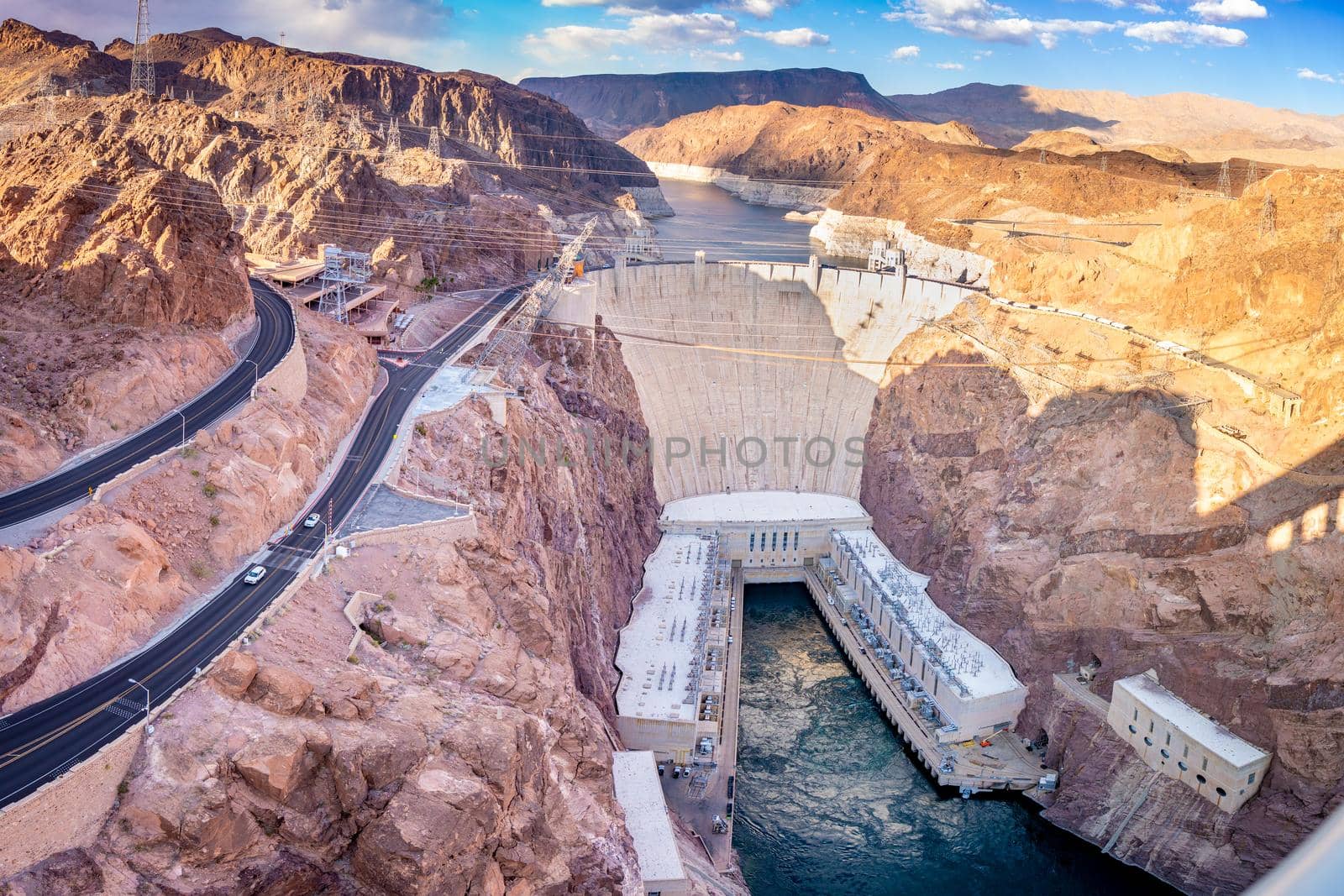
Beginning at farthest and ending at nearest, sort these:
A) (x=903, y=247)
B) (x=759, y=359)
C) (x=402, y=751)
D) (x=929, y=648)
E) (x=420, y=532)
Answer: (x=903, y=247) → (x=759, y=359) → (x=929, y=648) → (x=420, y=532) → (x=402, y=751)

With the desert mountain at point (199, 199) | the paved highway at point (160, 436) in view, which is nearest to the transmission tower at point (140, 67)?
the desert mountain at point (199, 199)

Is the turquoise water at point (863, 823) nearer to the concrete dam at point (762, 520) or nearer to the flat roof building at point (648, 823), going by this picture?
the concrete dam at point (762, 520)

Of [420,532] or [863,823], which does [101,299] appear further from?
[863,823]

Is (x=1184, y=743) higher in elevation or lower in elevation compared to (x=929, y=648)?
higher

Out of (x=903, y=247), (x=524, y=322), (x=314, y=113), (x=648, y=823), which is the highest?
(x=314, y=113)

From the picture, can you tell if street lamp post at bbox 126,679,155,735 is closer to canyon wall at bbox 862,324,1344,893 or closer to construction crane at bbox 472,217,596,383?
construction crane at bbox 472,217,596,383

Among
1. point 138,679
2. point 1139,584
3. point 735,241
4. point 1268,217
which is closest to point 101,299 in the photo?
point 138,679

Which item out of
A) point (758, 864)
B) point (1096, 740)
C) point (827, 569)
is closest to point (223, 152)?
point (827, 569)
